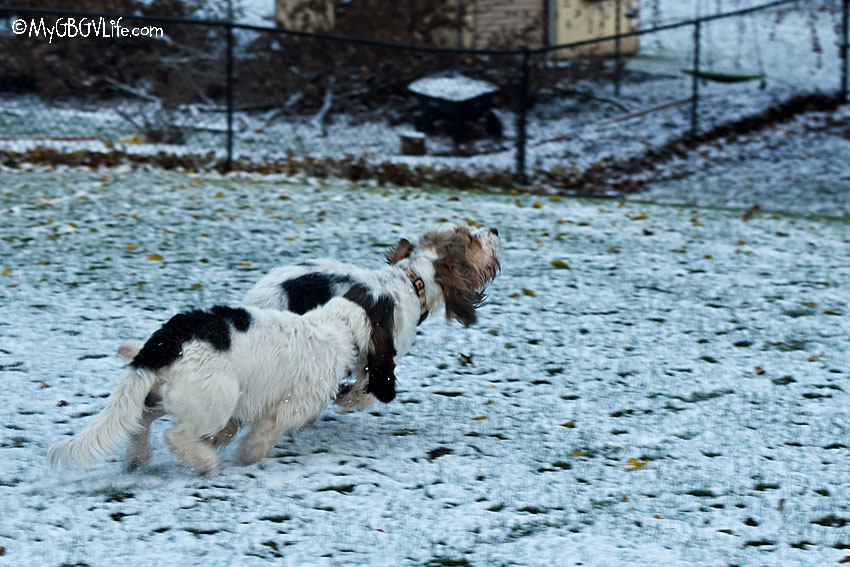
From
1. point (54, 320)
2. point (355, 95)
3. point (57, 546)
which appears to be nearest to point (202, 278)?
point (54, 320)

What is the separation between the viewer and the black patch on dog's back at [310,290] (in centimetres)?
470

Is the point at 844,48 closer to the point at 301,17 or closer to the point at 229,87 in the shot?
the point at 301,17

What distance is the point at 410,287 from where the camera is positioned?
4.64m

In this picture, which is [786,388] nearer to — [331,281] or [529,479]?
[529,479]

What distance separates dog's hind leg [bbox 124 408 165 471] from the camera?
3995mm

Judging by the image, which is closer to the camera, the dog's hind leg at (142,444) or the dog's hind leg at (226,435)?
the dog's hind leg at (142,444)

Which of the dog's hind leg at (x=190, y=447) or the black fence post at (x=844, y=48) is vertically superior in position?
the black fence post at (x=844, y=48)

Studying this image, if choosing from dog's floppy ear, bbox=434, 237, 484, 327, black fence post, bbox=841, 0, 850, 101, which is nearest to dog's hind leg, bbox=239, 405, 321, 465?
dog's floppy ear, bbox=434, 237, 484, 327

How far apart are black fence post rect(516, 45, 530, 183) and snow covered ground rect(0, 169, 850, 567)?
9.67 ft

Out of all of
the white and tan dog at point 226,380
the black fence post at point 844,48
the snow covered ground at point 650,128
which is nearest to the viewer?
the white and tan dog at point 226,380

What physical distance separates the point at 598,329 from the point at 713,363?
90cm

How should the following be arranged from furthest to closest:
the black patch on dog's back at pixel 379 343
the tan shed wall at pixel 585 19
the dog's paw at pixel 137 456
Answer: the tan shed wall at pixel 585 19 → the black patch on dog's back at pixel 379 343 → the dog's paw at pixel 137 456

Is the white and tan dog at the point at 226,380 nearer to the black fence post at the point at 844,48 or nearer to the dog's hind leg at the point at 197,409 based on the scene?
the dog's hind leg at the point at 197,409
